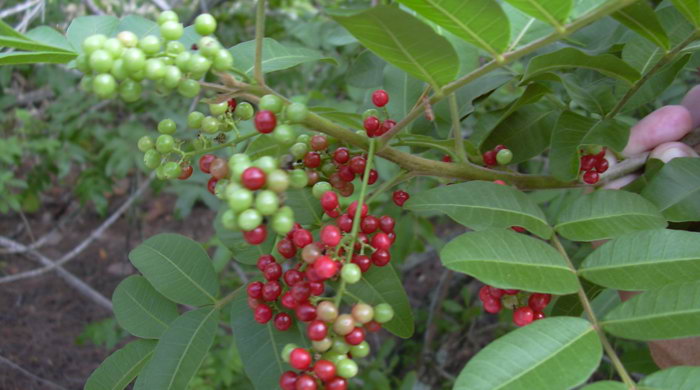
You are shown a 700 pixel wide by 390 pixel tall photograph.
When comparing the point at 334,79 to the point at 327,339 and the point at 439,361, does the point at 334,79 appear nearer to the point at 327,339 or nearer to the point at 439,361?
the point at 439,361

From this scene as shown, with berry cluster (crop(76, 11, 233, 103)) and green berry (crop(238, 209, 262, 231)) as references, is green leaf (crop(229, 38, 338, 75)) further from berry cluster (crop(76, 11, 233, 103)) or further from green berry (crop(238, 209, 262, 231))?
green berry (crop(238, 209, 262, 231))

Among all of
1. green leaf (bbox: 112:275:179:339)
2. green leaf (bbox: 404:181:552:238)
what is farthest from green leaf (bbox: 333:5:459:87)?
green leaf (bbox: 112:275:179:339)

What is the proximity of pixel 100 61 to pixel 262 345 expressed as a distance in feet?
1.98

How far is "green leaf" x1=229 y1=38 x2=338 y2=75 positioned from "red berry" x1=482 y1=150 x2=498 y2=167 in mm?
444

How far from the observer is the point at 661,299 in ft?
2.93

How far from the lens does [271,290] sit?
1.12 metres

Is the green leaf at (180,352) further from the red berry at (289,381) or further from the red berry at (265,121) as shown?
the red berry at (265,121)

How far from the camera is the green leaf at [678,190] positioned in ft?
3.85

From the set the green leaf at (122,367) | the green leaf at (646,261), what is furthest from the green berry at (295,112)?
the green leaf at (122,367)

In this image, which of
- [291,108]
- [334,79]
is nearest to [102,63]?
[291,108]

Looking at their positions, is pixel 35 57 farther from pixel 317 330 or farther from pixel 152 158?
pixel 317 330

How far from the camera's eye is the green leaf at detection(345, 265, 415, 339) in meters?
1.14

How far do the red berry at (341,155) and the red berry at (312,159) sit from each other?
34 millimetres

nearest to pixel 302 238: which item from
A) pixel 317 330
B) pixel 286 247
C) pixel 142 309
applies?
pixel 286 247
